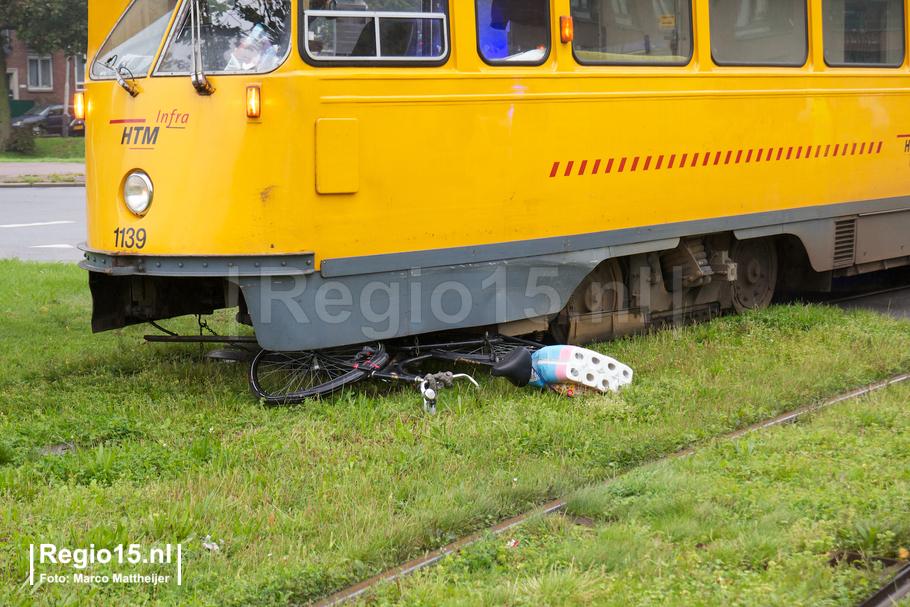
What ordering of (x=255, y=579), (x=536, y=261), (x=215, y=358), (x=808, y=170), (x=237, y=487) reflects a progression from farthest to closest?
(x=808, y=170) < (x=215, y=358) < (x=536, y=261) < (x=237, y=487) < (x=255, y=579)

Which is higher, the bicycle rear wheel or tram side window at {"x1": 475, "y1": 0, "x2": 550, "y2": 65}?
tram side window at {"x1": 475, "y1": 0, "x2": 550, "y2": 65}

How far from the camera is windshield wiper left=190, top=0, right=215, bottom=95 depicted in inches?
201

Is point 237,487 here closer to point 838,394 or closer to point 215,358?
point 215,358

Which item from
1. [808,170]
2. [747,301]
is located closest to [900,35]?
[808,170]

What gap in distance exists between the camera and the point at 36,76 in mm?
43812

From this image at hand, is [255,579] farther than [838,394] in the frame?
No

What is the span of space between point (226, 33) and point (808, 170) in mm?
4749

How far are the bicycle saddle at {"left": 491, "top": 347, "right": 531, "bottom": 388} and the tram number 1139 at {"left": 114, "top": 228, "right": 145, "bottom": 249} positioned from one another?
2.21m

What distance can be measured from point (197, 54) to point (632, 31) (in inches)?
120

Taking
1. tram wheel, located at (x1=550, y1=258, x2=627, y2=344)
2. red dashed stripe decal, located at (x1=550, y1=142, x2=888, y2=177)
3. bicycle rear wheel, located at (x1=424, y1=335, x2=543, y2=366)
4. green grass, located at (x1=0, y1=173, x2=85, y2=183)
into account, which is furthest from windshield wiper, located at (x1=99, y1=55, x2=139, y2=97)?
green grass, located at (x1=0, y1=173, x2=85, y2=183)

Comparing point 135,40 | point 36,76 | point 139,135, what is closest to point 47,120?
point 36,76

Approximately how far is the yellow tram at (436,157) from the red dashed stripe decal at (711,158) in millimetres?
18

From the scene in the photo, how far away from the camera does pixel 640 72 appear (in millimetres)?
6406

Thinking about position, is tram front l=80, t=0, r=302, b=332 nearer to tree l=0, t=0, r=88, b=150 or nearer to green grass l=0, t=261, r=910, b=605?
green grass l=0, t=261, r=910, b=605
